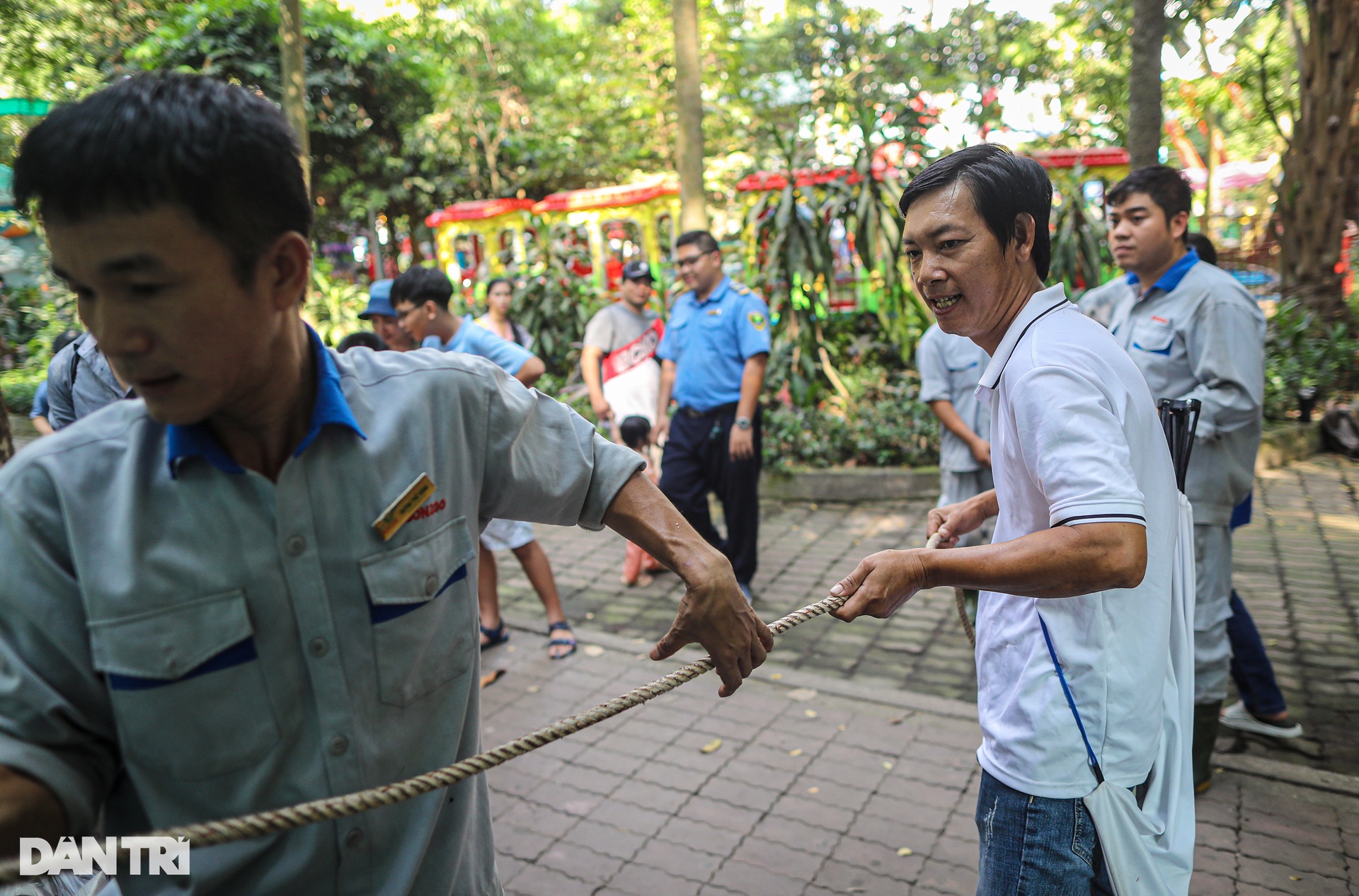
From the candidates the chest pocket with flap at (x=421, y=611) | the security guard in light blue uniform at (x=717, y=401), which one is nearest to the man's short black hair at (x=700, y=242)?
the security guard in light blue uniform at (x=717, y=401)

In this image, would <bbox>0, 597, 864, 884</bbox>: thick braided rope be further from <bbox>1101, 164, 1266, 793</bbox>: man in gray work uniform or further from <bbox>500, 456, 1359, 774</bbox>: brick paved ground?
<bbox>500, 456, 1359, 774</bbox>: brick paved ground

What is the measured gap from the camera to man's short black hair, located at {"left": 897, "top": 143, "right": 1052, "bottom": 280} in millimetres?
1882

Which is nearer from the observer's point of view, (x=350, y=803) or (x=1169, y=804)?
(x=350, y=803)

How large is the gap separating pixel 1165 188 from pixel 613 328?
3691mm

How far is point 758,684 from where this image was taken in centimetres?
449

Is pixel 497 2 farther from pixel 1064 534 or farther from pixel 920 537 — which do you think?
pixel 1064 534

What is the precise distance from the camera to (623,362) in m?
6.38

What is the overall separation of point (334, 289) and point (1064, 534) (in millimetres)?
15033

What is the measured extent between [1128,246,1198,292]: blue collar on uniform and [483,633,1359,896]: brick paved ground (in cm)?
187

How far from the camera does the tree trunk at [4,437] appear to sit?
139 inches

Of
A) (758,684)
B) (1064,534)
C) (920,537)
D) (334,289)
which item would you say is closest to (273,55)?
(334,289)

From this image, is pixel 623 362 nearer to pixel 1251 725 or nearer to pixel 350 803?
pixel 1251 725

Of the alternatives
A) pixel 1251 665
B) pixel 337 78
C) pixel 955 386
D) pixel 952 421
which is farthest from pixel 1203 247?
pixel 337 78

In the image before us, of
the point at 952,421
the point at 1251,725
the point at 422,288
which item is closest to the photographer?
the point at 1251,725
